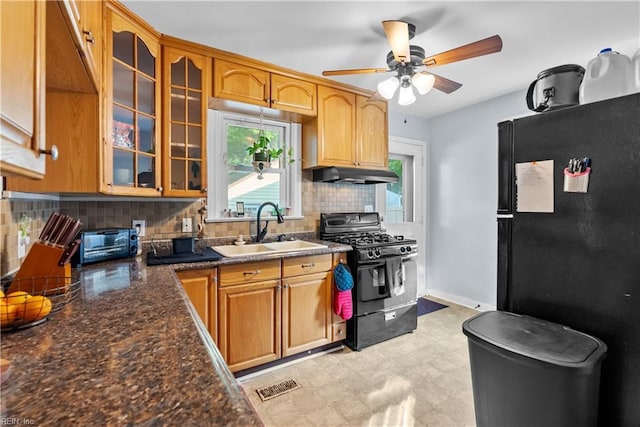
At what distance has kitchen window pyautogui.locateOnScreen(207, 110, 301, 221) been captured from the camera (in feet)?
8.78

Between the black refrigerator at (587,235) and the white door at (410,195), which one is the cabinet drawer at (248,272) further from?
the white door at (410,195)

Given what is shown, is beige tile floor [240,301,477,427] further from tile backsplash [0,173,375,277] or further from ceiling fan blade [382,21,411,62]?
ceiling fan blade [382,21,411,62]

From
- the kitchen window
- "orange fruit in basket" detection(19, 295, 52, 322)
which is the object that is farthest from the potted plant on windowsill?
"orange fruit in basket" detection(19, 295, 52, 322)

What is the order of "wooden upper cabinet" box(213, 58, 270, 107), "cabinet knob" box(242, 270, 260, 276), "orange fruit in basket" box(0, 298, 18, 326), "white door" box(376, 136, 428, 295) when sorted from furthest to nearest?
1. "white door" box(376, 136, 428, 295)
2. "wooden upper cabinet" box(213, 58, 270, 107)
3. "cabinet knob" box(242, 270, 260, 276)
4. "orange fruit in basket" box(0, 298, 18, 326)

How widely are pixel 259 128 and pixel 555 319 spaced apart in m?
2.63

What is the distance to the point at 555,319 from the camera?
1388 mm

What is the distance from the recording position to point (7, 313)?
85 cm

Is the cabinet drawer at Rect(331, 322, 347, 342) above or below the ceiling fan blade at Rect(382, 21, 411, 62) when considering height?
below

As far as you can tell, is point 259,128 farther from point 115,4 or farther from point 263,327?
point 263,327

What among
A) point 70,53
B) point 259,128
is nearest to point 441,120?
point 259,128

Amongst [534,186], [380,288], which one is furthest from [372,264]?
[534,186]

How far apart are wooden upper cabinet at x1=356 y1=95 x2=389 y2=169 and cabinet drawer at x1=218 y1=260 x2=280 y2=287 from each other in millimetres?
1431

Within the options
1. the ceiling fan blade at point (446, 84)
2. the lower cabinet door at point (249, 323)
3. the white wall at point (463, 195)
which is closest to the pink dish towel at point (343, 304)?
the lower cabinet door at point (249, 323)

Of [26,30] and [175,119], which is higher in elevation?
[175,119]
